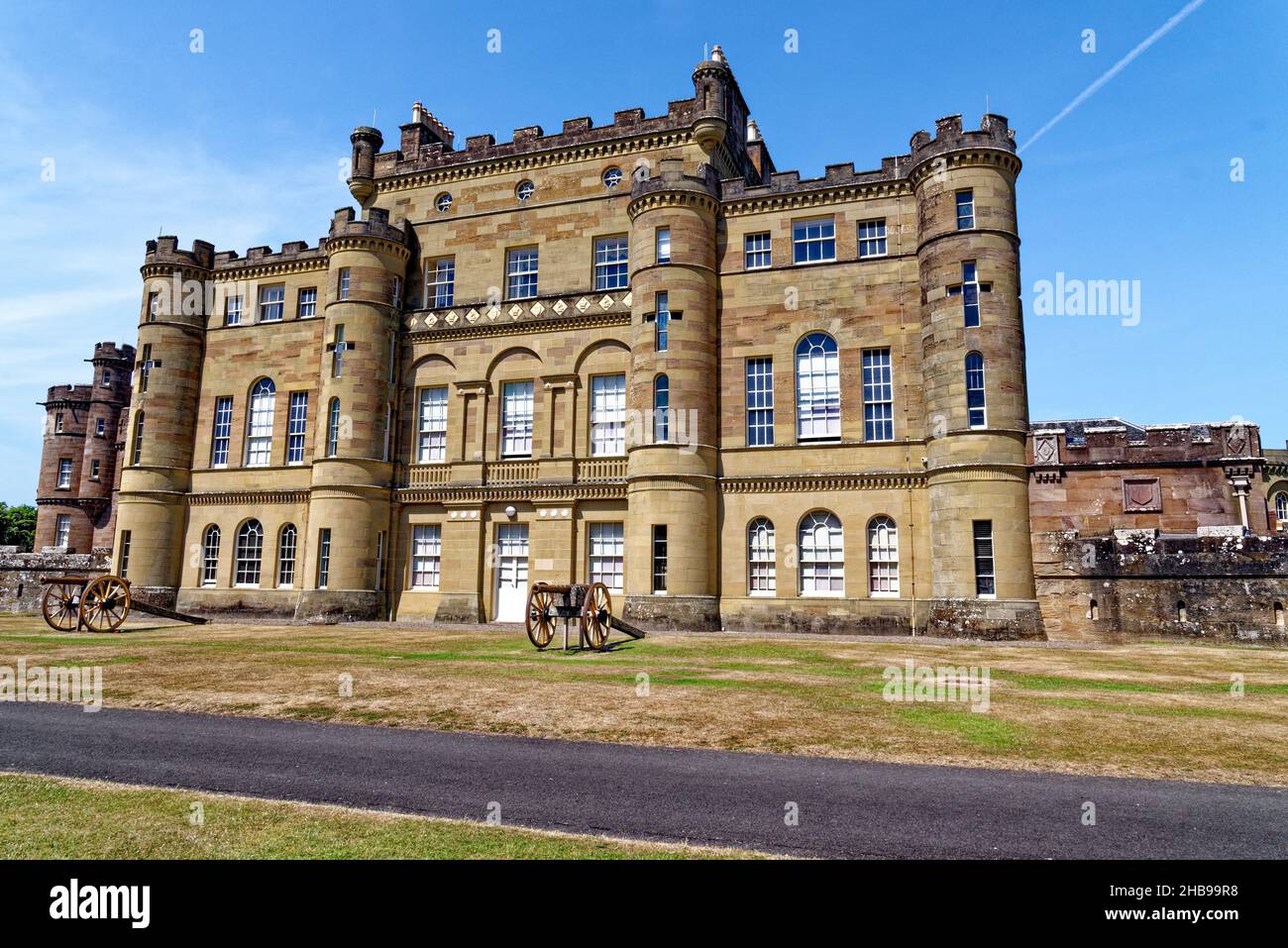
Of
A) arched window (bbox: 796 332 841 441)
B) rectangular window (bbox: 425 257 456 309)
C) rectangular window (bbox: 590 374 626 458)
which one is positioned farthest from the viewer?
rectangular window (bbox: 425 257 456 309)

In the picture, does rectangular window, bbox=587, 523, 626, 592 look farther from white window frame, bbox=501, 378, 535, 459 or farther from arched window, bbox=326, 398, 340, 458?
arched window, bbox=326, 398, 340, 458

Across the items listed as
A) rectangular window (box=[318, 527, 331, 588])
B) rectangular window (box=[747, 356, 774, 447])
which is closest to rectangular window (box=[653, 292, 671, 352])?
rectangular window (box=[747, 356, 774, 447])

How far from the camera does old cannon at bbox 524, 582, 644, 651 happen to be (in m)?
17.7

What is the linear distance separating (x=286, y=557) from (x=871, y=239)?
Answer: 86.3 feet

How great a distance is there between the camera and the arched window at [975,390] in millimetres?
23891

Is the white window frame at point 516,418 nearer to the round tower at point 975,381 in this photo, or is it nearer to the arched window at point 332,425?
the arched window at point 332,425

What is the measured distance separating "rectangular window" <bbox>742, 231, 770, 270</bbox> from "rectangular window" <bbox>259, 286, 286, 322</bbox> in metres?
20.6

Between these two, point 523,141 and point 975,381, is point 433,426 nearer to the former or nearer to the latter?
point 523,141

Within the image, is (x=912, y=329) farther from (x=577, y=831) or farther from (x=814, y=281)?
(x=577, y=831)

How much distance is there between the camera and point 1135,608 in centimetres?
2244

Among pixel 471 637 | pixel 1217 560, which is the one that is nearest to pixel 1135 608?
pixel 1217 560

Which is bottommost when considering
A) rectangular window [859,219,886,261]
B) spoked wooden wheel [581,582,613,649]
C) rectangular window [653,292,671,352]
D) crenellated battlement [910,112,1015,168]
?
spoked wooden wheel [581,582,613,649]

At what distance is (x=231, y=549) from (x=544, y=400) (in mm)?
15699

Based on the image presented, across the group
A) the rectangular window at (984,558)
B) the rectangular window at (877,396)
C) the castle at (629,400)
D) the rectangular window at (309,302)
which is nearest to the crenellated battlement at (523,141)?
the castle at (629,400)
